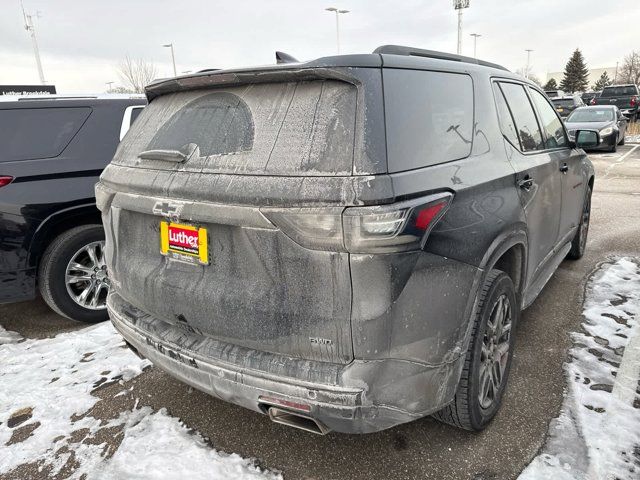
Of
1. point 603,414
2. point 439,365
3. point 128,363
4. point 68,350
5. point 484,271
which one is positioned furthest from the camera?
point 68,350

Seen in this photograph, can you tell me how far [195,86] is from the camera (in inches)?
91.5

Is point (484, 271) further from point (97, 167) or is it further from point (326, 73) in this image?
point (97, 167)

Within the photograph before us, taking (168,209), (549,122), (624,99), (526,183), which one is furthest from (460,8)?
(168,209)

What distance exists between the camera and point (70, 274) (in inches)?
159

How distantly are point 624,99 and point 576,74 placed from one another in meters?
45.2

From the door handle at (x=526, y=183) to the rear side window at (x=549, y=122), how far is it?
872 millimetres

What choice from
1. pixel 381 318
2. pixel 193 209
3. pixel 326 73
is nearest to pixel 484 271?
pixel 381 318

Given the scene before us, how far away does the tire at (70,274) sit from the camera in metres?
3.89

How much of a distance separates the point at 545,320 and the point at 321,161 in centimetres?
290

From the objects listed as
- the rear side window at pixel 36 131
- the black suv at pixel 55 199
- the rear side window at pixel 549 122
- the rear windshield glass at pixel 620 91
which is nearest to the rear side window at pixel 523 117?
the rear side window at pixel 549 122

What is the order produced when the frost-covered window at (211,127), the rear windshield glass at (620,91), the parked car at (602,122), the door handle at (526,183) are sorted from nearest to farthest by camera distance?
the frost-covered window at (211,127), the door handle at (526,183), the parked car at (602,122), the rear windshield glass at (620,91)

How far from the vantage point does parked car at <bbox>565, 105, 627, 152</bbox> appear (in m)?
15.2

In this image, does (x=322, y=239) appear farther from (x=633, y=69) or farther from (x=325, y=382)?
(x=633, y=69)

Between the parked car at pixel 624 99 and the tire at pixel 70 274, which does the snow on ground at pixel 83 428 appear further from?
the parked car at pixel 624 99
